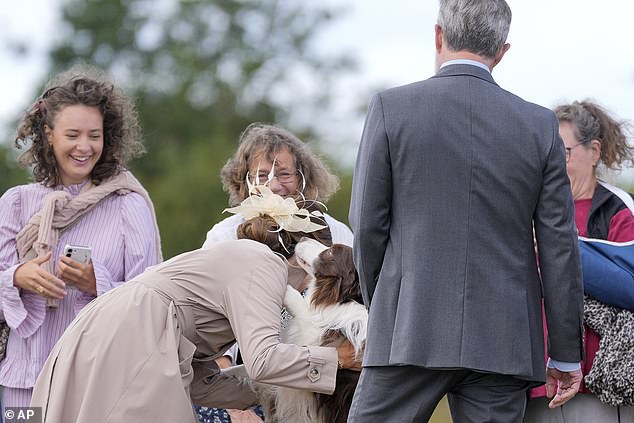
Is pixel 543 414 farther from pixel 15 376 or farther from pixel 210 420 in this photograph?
pixel 15 376

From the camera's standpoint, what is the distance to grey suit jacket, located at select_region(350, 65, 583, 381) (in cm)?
370

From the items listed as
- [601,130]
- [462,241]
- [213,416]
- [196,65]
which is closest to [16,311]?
[213,416]

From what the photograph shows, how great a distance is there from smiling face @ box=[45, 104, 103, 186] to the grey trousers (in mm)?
2114

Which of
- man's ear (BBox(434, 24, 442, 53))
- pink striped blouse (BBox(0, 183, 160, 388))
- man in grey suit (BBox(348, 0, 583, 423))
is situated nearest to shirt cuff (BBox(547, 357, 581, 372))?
man in grey suit (BBox(348, 0, 583, 423))

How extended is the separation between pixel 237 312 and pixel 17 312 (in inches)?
54.2

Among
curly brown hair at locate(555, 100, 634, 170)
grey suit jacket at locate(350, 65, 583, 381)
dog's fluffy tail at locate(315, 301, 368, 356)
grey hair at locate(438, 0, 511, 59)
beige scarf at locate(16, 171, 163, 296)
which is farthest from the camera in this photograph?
beige scarf at locate(16, 171, 163, 296)

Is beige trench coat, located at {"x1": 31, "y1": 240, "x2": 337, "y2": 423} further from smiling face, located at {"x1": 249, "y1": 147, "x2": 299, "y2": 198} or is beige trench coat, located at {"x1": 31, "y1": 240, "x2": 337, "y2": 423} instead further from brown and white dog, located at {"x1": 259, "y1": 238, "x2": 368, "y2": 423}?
smiling face, located at {"x1": 249, "y1": 147, "x2": 299, "y2": 198}

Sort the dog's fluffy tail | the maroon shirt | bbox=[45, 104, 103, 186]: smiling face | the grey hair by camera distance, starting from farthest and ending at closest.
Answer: bbox=[45, 104, 103, 186]: smiling face → the maroon shirt → the dog's fluffy tail → the grey hair

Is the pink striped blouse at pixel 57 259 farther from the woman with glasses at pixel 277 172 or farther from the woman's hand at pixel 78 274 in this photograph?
the woman with glasses at pixel 277 172

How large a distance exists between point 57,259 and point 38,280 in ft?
0.70

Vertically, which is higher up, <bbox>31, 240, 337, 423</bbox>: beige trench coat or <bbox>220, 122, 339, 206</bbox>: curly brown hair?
<bbox>220, 122, 339, 206</bbox>: curly brown hair

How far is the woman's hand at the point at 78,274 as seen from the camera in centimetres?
496

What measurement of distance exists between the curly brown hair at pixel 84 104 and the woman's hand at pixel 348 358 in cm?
165

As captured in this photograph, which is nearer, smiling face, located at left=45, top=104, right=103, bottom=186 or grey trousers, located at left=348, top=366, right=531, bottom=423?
grey trousers, located at left=348, top=366, right=531, bottom=423
